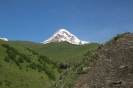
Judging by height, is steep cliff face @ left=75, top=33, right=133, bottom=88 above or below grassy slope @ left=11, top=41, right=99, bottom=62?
below

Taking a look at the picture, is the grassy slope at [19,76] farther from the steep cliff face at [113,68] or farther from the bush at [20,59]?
the steep cliff face at [113,68]

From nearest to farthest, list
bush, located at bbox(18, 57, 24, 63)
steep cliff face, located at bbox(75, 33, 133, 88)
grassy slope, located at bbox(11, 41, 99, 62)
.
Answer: steep cliff face, located at bbox(75, 33, 133, 88) < bush, located at bbox(18, 57, 24, 63) < grassy slope, located at bbox(11, 41, 99, 62)

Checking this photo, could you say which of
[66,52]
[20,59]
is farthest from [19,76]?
[66,52]

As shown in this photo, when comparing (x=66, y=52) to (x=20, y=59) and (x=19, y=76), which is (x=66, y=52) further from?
(x=19, y=76)

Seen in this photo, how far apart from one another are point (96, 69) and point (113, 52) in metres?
2.81

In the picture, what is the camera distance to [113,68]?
1577 centimetres

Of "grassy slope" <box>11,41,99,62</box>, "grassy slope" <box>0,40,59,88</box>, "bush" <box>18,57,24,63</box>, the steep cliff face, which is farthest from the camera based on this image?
"grassy slope" <box>11,41,99,62</box>

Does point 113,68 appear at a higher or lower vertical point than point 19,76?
higher

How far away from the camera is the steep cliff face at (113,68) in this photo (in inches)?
547

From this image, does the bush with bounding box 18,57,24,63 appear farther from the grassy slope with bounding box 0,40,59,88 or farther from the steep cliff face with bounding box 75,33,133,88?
the steep cliff face with bounding box 75,33,133,88

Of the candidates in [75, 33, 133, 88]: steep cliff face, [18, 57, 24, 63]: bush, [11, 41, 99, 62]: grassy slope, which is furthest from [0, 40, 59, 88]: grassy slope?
[11, 41, 99, 62]: grassy slope

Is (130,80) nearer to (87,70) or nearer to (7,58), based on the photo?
(87,70)

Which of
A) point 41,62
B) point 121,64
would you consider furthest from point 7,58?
point 121,64

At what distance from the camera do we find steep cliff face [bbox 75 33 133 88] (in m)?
13.9
